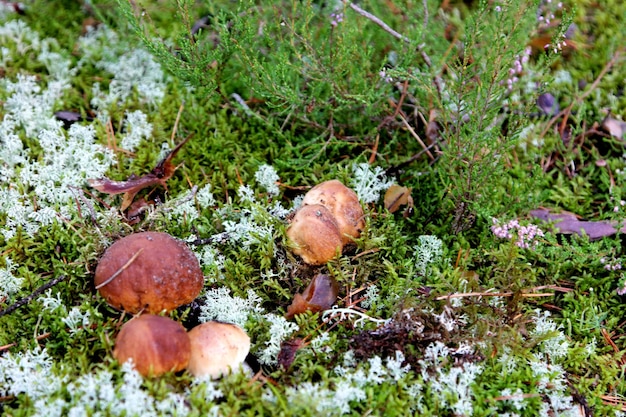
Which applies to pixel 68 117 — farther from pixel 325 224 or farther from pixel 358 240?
pixel 358 240

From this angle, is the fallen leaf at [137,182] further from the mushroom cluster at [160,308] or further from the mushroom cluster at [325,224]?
the mushroom cluster at [325,224]

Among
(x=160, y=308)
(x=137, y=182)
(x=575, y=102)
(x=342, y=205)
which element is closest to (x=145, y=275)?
(x=160, y=308)

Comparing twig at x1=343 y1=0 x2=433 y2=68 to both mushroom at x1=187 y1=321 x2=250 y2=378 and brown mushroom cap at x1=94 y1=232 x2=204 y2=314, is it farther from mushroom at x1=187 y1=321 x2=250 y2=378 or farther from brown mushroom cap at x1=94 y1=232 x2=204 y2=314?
mushroom at x1=187 y1=321 x2=250 y2=378

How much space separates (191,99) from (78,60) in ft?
3.44

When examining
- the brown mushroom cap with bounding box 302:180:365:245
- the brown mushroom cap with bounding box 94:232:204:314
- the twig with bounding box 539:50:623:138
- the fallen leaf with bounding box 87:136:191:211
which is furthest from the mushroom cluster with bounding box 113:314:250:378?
the twig with bounding box 539:50:623:138

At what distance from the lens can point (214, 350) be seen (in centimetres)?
259

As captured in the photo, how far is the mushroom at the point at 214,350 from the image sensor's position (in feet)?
8.48

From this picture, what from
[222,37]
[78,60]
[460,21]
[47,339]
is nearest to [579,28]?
[460,21]

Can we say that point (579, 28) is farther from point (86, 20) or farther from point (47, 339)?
point (47, 339)

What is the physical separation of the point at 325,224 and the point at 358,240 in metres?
0.27

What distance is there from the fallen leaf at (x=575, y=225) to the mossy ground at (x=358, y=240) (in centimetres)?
9

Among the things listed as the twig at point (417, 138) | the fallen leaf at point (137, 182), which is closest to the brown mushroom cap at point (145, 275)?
the fallen leaf at point (137, 182)

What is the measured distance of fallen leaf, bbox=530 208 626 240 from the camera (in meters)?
3.58

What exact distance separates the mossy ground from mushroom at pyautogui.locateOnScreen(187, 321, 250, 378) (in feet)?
0.24
